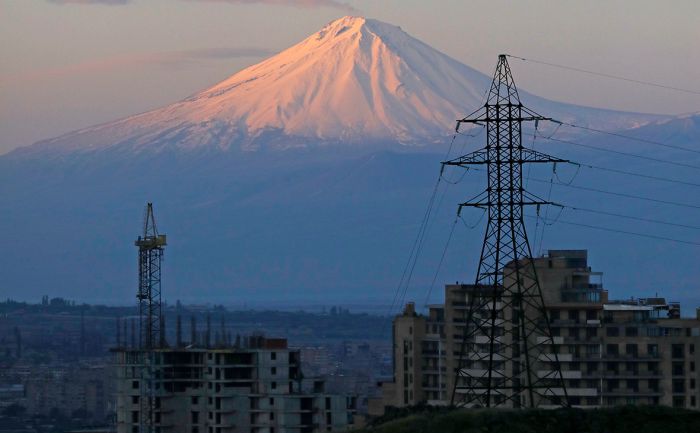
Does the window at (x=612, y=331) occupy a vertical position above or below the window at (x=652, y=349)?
above

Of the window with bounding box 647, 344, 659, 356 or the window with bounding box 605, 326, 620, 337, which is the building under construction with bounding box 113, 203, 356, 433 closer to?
the window with bounding box 605, 326, 620, 337

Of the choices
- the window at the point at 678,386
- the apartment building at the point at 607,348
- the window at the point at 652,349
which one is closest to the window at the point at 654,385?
the apartment building at the point at 607,348

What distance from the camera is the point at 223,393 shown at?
9606 centimetres

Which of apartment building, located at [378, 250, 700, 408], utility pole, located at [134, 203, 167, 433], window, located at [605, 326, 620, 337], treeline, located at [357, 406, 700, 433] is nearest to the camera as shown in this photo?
treeline, located at [357, 406, 700, 433]

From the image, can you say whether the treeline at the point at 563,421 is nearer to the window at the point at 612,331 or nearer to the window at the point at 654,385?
the window at the point at 654,385

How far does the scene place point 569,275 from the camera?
84375 mm

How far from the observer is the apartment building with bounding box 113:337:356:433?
94312mm

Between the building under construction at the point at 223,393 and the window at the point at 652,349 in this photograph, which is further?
the building under construction at the point at 223,393

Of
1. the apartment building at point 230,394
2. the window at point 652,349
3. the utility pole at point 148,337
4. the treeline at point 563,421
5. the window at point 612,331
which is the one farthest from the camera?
the utility pole at point 148,337

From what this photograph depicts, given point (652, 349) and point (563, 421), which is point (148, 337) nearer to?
point (652, 349)

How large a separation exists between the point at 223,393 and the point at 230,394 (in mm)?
418

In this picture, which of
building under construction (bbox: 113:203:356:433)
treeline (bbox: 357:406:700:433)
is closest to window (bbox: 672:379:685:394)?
building under construction (bbox: 113:203:356:433)

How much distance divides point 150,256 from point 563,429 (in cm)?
6552

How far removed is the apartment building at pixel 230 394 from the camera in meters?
94.3
